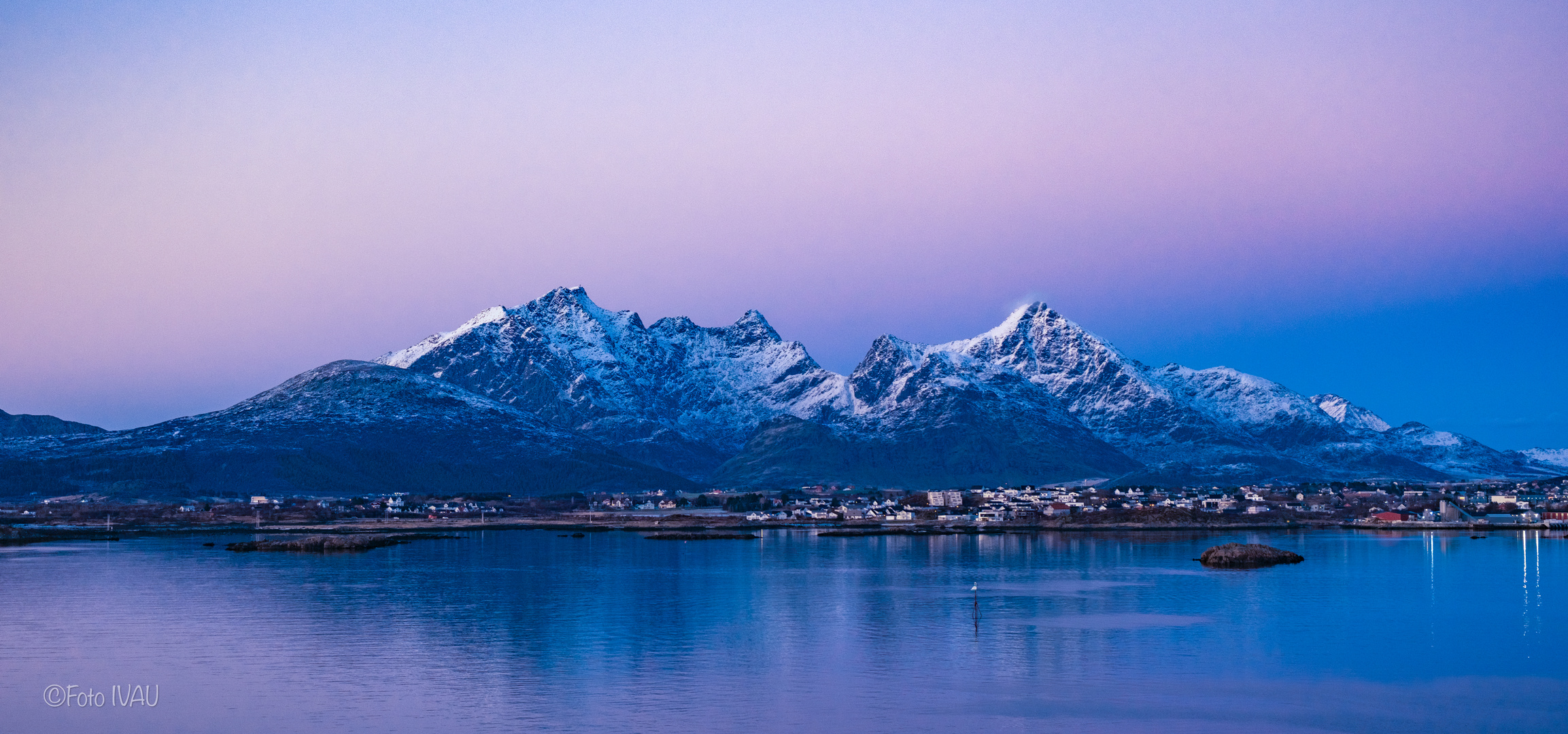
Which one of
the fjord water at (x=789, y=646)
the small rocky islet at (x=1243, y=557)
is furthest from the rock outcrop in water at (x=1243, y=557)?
the fjord water at (x=789, y=646)

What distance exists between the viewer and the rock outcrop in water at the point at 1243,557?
125938 mm

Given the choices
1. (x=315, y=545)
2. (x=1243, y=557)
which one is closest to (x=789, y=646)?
(x=1243, y=557)

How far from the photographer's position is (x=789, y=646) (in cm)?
7231

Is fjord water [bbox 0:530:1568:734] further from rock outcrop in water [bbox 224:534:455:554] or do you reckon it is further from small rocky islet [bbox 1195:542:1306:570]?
rock outcrop in water [bbox 224:534:455:554]

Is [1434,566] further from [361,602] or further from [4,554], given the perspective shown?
[4,554]

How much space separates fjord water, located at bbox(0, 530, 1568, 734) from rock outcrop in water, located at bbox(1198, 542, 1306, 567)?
3528 millimetres

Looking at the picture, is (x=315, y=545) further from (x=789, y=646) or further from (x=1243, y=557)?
(x=789, y=646)

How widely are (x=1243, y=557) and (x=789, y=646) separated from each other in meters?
68.4

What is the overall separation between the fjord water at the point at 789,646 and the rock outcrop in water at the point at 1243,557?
353cm

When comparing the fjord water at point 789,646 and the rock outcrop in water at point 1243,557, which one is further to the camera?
the rock outcrop in water at point 1243,557

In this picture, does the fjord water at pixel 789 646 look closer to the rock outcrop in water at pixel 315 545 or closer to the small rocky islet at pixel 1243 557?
the small rocky islet at pixel 1243 557

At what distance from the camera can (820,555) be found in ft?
483

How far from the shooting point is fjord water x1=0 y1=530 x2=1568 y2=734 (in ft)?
176

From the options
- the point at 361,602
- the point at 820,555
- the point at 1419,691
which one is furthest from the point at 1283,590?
the point at 361,602
